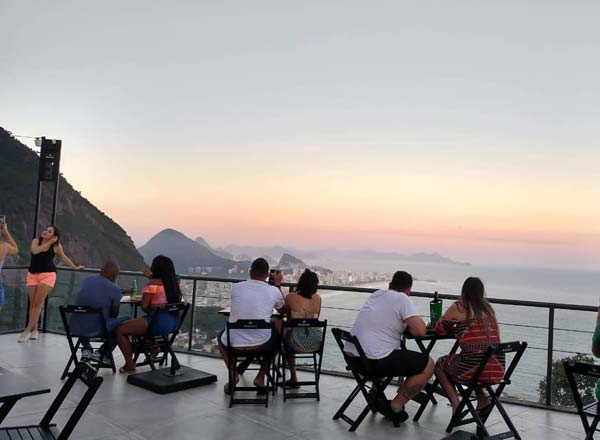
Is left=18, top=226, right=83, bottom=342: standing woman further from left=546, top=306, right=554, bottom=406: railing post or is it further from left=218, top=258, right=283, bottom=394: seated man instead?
left=546, top=306, right=554, bottom=406: railing post

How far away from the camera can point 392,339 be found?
4098mm

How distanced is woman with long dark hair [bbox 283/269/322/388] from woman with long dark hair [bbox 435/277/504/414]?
1261 millimetres

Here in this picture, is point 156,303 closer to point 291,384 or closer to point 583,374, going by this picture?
point 291,384

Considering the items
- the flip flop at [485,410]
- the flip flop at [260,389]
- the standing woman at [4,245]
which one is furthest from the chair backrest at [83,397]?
the standing woman at [4,245]

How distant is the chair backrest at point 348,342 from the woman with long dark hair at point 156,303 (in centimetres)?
198

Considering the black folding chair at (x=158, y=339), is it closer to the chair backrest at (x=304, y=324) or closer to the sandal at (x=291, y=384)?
the sandal at (x=291, y=384)

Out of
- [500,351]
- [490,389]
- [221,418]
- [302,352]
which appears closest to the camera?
[500,351]

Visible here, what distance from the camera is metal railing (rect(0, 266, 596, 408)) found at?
5012 millimetres

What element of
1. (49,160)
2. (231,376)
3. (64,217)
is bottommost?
(231,376)

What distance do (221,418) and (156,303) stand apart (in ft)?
5.33

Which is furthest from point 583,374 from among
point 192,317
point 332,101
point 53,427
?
point 332,101

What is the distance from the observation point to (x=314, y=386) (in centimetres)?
536

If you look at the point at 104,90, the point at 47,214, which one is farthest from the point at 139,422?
the point at 47,214

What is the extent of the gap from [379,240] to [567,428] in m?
23.5
